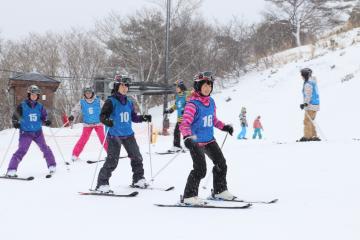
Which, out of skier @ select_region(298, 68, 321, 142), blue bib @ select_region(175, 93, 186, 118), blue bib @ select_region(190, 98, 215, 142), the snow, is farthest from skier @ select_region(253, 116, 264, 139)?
blue bib @ select_region(190, 98, 215, 142)

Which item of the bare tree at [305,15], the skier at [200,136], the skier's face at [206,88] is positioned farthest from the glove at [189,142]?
the bare tree at [305,15]

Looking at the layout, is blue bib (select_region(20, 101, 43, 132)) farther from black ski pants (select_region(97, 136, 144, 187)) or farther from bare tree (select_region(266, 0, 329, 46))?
bare tree (select_region(266, 0, 329, 46))

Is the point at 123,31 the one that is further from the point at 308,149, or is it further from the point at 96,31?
the point at 308,149

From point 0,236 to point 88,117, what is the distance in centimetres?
682

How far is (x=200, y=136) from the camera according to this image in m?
5.98

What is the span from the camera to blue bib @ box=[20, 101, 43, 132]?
917 centimetres

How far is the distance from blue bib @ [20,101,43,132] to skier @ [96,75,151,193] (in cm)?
260

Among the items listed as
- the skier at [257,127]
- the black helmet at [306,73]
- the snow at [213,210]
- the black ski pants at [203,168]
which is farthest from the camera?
the skier at [257,127]

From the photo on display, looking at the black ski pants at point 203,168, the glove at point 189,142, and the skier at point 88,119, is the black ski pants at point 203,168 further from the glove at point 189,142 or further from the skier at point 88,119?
the skier at point 88,119

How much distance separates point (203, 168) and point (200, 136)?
388mm

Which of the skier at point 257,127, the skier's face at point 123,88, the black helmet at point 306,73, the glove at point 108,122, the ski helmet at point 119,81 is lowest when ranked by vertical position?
the glove at point 108,122

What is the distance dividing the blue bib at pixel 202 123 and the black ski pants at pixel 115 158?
5.33 ft

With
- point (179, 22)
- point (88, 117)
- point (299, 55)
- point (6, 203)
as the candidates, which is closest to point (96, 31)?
point (179, 22)

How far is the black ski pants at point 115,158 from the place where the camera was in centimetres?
705
